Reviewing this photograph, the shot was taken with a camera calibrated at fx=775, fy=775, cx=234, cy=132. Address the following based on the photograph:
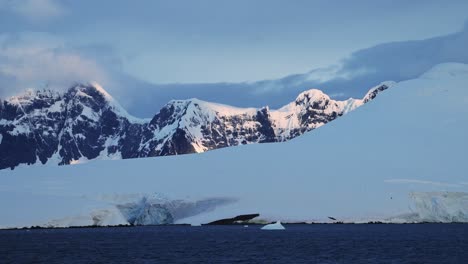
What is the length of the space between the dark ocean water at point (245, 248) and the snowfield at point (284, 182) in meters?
14.6

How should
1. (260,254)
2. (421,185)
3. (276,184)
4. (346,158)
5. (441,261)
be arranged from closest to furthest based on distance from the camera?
1. (441,261)
2. (260,254)
3. (421,185)
4. (276,184)
5. (346,158)

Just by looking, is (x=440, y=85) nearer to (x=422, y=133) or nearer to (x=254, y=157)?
(x=422, y=133)

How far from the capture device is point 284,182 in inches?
5157

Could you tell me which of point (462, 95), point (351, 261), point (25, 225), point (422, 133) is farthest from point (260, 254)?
point (462, 95)

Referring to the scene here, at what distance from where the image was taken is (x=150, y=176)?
133125 mm

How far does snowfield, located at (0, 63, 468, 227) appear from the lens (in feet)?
383

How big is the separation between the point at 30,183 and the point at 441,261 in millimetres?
78174

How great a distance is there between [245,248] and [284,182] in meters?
51.0

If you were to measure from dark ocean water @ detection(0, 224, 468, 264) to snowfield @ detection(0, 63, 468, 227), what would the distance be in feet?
47.7

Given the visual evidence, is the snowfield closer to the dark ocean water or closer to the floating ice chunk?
the floating ice chunk

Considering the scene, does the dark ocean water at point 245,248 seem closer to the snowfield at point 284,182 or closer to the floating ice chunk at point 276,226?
the floating ice chunk at point 276,226

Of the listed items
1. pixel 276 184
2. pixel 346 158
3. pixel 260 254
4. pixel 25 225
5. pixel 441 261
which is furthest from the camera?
pixel 346 158

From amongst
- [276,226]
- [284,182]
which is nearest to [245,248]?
[276,226]

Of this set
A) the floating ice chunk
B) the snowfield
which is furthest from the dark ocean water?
the snowfield
